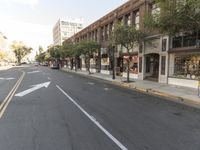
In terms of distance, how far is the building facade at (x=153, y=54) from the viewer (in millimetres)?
17984

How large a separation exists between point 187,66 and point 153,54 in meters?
6.02

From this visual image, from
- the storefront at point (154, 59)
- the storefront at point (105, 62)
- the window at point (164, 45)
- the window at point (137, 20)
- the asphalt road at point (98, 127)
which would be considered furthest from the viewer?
the storefront at point (105, 62)

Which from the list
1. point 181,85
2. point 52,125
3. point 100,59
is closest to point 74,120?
point 52,125

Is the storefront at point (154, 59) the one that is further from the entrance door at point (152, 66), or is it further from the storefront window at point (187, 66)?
the storefront window at point (187, 66)

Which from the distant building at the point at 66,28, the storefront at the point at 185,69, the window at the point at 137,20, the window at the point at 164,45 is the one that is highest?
the distant building at the point at 66,28

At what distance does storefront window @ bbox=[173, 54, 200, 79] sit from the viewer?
57.1 feet

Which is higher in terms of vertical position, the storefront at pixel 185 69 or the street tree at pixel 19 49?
the street tree at pixel 19 49

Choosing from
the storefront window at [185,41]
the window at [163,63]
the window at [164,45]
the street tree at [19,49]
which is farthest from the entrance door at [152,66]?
the street tree at [19,49]

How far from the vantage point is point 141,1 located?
80.8 feet

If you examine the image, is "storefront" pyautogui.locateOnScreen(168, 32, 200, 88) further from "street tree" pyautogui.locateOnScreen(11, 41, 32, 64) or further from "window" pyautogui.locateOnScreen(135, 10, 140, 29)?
"street tree" pyautogui.locateOnScreen(11, 41, 32, 64)

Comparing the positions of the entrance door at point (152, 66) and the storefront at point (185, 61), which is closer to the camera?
the storefront at point (185, 61)

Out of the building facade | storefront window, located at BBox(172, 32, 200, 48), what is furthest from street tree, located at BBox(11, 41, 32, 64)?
storefront window, located at BBox(172, 32, 200, 48)

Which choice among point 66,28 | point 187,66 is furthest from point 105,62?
point 66,28

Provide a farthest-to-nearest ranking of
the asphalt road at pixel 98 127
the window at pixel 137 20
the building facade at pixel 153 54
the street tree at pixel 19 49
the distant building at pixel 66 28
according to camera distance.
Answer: the street tree at pixel 19 49, the distant building at pixel 66 28, the window at pixel 137 20, the building facade at pixel 153 54, the asphalt road at pixel 98 127
